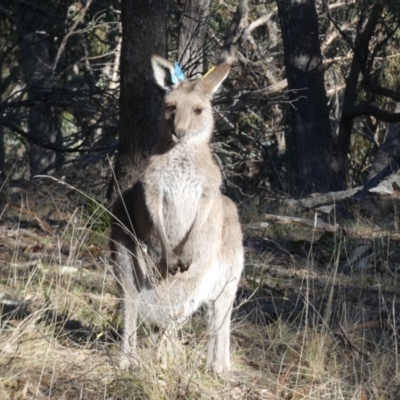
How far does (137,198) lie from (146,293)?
1.72 feet

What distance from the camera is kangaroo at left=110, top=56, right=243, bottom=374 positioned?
4.79m

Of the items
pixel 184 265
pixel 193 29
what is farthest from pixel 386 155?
pixel 184 265

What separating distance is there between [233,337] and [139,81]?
2.59 meters

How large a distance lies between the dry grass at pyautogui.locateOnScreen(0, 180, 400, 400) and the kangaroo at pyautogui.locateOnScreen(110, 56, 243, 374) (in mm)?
159

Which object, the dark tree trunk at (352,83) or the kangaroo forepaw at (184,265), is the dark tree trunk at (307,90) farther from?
the kangaroo forepaw at (184,265)

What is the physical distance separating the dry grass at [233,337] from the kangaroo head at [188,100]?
0.80m

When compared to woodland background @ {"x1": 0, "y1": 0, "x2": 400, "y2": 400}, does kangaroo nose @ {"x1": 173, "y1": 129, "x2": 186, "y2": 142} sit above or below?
above

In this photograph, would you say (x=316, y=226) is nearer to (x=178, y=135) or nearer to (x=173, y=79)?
(x=173, y=79)

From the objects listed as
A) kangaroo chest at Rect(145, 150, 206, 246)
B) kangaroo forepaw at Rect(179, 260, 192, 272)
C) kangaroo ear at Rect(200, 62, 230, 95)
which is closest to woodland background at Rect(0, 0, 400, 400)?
kangaroo forepaw at Rect(179, 260, 192, 272)

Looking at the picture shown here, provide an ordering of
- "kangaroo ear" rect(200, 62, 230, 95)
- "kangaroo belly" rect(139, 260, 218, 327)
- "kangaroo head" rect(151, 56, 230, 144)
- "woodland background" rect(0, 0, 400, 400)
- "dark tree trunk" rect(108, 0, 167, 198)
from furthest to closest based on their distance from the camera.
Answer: "dark tree trunk" rect(108, 0, 167, 198) < "kangaroo ear" rect(200, 62, 230, 95) < "kangaroo head" rect(151, 56, 230, 144) < "kangaroo belly" rect(139, 260, 218, 327) < "woodland background" rect(0, 0, 400, 400)

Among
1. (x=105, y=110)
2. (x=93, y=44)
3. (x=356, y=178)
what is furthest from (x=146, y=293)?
(x=93, y=44)

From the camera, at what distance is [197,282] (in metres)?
4.88

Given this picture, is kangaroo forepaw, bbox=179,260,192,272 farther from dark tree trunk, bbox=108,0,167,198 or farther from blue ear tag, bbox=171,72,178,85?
dark tree trunk, bbox=108,0,167,198

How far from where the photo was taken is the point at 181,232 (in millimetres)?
5020
